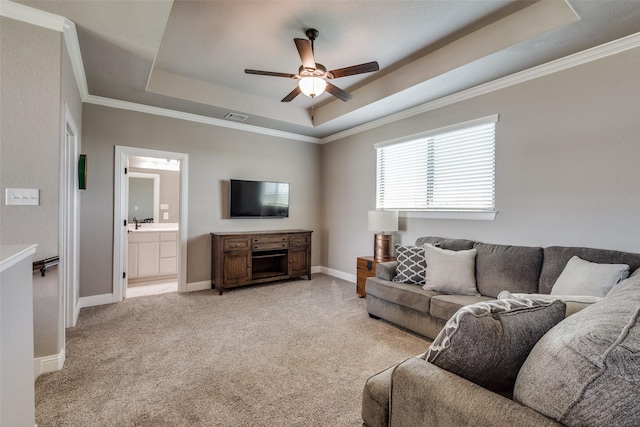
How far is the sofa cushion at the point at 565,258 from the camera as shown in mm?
2273

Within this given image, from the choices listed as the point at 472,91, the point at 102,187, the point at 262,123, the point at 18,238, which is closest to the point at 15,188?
the point at 18,238

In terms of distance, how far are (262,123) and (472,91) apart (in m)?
2.99

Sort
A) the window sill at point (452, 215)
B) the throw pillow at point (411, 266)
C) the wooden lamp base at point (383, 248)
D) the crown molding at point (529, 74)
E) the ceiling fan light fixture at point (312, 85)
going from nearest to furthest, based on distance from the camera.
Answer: the crown molding at point (529, 74) < the ceiling fan light fixture at point (312, 85) < the throw pillow at point (411, 266) < the window sill at point (452, 215) < the wooden lamp base at point (383, 248)

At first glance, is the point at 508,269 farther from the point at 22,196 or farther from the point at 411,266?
the point at 22,196

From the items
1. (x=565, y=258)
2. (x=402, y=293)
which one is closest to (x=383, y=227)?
(x=402, y=293)

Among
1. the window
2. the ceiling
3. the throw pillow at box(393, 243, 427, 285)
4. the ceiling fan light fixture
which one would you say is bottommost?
the throw pillow at box(393, 243, 427, 285)

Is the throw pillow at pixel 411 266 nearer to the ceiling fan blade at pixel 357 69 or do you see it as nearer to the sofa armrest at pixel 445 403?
the ceiling fan blade at pixel 357 69

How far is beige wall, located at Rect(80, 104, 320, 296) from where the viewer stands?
12.4 ft

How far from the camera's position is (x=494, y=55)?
8.80ft

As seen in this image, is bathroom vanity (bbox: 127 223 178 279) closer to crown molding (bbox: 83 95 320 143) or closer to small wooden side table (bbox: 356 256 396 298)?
crown molding (bbox: 83 95 320 143)

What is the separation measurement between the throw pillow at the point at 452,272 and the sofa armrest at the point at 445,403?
205cm

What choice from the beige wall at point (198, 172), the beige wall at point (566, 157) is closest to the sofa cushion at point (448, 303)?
the beige wall at point (566, 157)

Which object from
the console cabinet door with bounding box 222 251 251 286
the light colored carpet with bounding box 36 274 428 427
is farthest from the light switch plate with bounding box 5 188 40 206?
the console cabinet door with bounding box 222 251 251 286

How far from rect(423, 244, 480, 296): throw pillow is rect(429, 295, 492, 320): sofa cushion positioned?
0.35 feet
